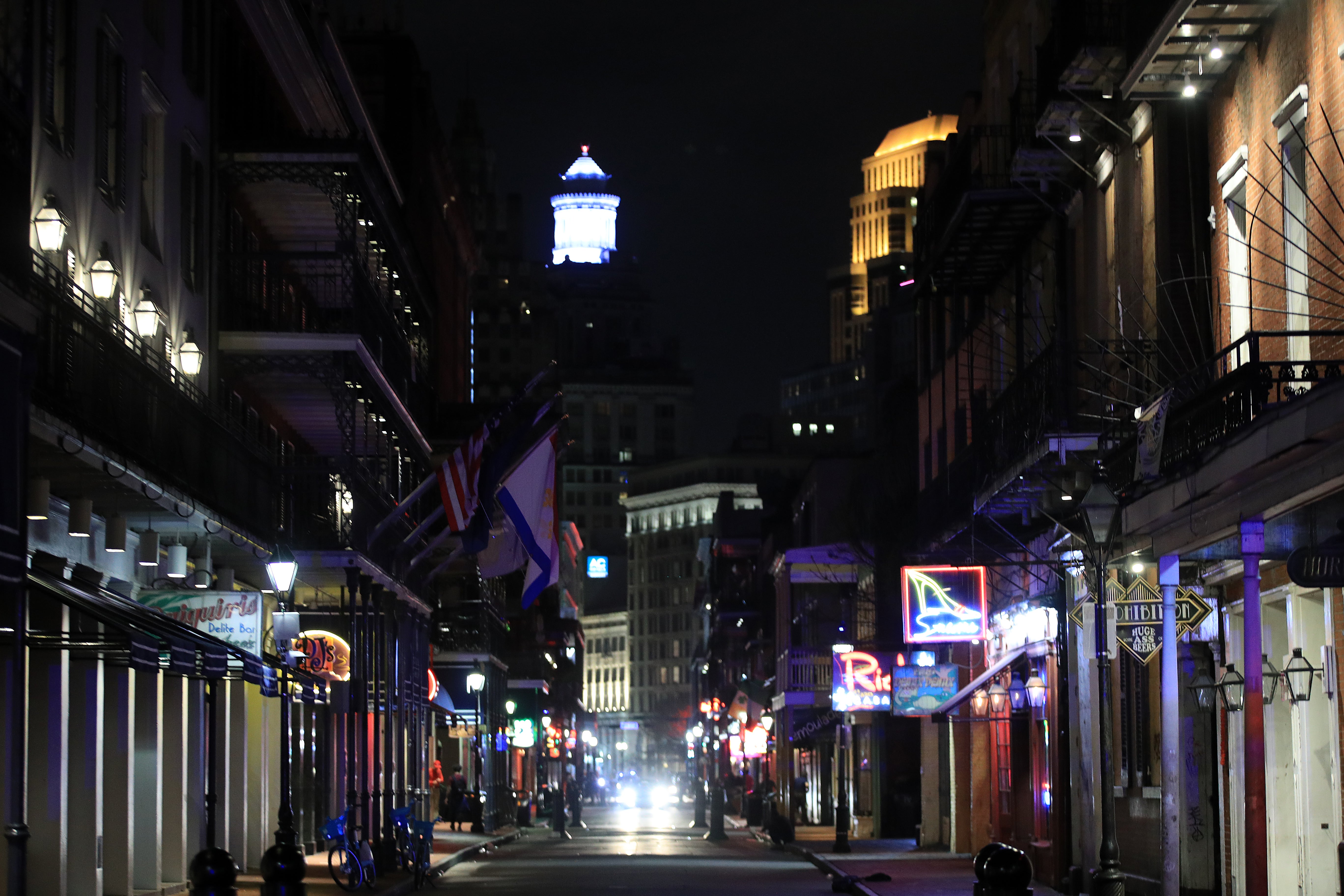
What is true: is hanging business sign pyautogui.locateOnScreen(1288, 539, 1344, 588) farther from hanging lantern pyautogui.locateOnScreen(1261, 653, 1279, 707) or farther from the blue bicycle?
the blue bicycle

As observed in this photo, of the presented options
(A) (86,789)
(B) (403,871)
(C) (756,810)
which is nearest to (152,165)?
(A) (86,789)

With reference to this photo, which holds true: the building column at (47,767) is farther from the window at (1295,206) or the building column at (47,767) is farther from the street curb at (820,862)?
the window at (1295,206)

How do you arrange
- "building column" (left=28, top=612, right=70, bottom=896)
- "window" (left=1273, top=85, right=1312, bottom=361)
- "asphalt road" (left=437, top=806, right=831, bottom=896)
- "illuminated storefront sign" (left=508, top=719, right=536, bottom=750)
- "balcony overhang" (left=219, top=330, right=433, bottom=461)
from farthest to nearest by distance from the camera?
"illuminated storefront sign" (left=508, top=719, right=536, bottom=750)
"balcony overhang" (left=219, top=330, right=433, bottom=461)
"asphalt road" (left=437, top=806, right=831, bottom=896)
"building column" (left=28, top=612, right=70, bottom=896)
"window" (left=1273, top=85, right=1312, bottom=361)

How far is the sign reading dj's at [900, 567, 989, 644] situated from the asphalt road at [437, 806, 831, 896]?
168 inches

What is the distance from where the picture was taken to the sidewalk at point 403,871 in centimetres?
2572

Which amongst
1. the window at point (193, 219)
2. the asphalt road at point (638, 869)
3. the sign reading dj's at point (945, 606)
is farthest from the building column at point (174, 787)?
the sign reading dj's at point (945, 606)

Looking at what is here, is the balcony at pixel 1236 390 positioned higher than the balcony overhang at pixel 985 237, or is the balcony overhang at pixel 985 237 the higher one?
the balcony overhang at pixel 985 237

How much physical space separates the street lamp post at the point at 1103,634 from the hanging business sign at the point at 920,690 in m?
14.6

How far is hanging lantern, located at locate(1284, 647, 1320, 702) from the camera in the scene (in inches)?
702

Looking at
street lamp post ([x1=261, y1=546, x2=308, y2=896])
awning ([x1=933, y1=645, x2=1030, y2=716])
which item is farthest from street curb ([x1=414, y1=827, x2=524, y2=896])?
awning ([x1=933, y1=645, x2=1030, y2=716])

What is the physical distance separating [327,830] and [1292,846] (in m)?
14.0

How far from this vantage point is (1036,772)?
95.0 feet

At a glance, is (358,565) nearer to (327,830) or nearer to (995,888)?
(327,830)

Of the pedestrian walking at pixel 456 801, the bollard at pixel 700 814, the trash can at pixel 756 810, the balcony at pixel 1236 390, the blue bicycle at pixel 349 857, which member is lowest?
the bollard at pixel 700 814
